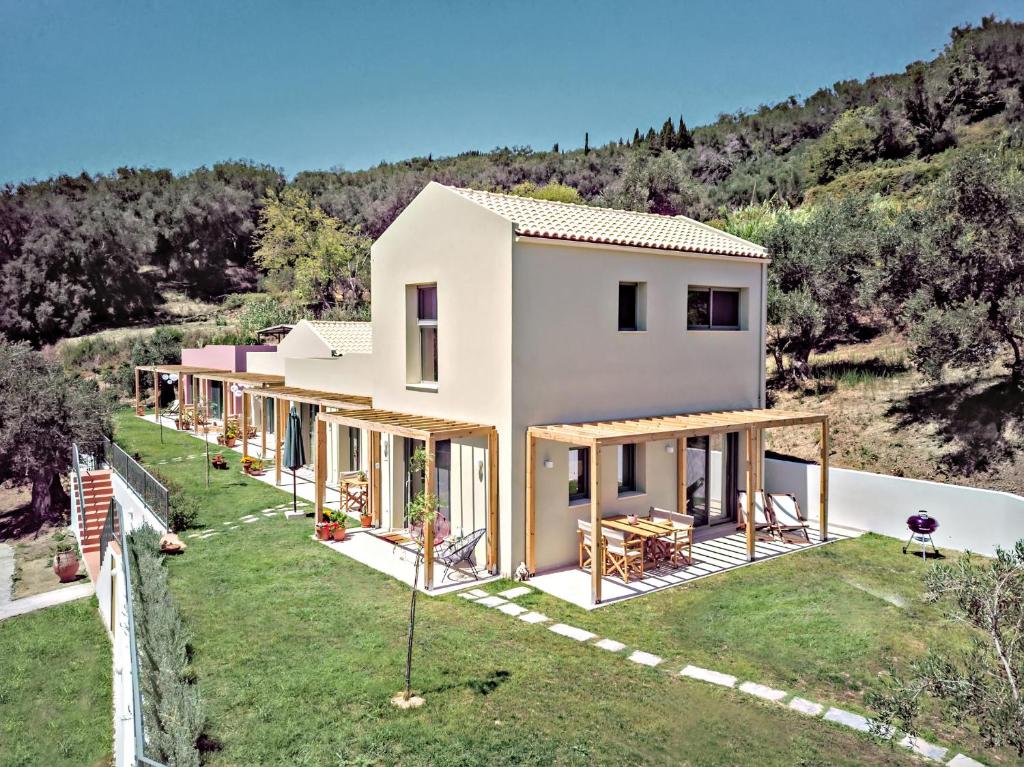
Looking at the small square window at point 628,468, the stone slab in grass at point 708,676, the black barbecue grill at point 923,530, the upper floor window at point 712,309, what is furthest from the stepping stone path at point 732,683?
the upper floor window at point 712,309

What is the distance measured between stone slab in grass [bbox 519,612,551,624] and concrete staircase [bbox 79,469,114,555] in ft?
42.4

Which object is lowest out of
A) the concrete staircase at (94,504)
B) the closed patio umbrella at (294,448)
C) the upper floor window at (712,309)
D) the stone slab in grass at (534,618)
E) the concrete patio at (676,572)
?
the concrete staircase at (94,504)

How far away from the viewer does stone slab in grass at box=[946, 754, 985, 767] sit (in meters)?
6.97

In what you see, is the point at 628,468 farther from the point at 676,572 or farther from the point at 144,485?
the point at 144,485

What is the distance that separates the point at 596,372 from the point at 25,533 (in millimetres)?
19282

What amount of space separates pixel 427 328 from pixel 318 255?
142ft

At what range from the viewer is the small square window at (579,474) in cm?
1361

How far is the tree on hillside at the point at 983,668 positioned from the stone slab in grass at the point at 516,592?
718cm

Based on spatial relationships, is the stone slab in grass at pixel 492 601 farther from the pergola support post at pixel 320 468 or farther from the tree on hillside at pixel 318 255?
the tree on hillside at pixel 318 255

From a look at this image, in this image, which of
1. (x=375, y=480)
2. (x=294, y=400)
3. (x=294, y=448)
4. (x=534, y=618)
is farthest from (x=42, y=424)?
(x=534, y=618)

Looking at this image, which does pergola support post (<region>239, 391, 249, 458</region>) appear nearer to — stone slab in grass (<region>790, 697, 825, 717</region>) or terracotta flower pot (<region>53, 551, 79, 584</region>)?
terracotta flower pot (<region>53, 551, 79, 584</region>)

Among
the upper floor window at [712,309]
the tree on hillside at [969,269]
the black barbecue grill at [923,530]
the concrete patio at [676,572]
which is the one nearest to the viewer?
the concrete patio at [676,572]

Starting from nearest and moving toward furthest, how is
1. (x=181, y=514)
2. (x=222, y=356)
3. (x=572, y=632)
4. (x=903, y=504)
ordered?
(x=572, y=632) < (x=903, y=504) < (x=181, y=514) < (x=222, y=356)

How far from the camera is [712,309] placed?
16.4m
